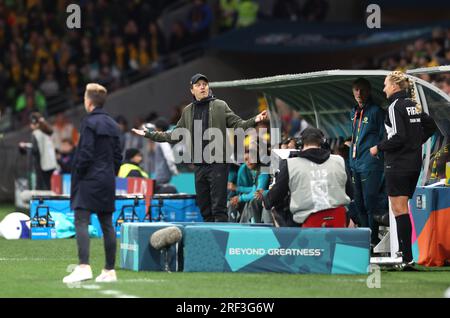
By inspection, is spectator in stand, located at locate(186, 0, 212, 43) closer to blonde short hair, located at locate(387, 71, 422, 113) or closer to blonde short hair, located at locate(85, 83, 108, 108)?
blonde short hair, located at locate(387, 71, 422, 113)

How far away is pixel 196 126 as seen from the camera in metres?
15.7

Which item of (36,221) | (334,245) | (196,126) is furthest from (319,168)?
(36,221)

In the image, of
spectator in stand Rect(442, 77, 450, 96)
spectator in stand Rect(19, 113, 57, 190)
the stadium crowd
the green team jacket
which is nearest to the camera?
the green team jacket

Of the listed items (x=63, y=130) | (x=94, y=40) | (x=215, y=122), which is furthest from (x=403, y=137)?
(x=94, y=40)

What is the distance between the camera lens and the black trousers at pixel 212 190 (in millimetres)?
15305

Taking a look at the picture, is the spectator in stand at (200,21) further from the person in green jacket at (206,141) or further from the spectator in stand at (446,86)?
the person in green jacket at (206,141)

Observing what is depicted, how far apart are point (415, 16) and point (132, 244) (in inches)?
864

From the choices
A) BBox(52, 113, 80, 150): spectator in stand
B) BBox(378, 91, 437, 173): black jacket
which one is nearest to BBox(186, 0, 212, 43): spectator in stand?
BBox(52, 113, 80, 150): spectator in stand

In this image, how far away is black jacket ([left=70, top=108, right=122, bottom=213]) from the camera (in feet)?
39.6

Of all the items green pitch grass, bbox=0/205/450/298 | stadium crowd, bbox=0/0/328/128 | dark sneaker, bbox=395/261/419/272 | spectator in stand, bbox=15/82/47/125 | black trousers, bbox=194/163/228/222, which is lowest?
green pitch grass, bbox=0/205/450/298

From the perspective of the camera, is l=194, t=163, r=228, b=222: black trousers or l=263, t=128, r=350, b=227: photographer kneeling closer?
l=263, t=128, r=350, b=227: photographer kneeling

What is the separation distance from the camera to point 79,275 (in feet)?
39.9

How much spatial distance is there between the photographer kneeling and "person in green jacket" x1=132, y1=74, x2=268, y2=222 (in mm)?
1874

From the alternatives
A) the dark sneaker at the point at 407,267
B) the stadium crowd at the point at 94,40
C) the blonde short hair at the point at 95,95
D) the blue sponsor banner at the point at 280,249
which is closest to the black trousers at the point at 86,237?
the blonde short hair at the point at 95,95
